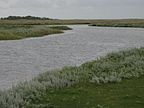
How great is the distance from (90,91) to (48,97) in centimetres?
181

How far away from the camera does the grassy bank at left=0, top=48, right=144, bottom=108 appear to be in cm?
1108

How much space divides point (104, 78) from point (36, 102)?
5062 millimetres

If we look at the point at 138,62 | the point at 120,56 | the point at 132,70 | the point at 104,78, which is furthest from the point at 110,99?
the point at 120,56

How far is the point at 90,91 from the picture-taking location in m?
13.3

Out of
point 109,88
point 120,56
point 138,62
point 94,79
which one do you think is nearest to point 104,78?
point 94,79

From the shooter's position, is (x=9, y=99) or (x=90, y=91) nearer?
(x=9, y=99)

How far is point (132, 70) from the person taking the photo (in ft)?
59.5

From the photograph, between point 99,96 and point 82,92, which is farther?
point 82,92

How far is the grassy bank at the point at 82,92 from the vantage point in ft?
36.3

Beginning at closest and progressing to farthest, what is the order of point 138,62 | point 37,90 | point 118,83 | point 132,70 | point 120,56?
point 37,90 < point 118,83 < point 132,70 < point 138,62 < point 120,56

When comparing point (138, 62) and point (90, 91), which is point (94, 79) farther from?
point (138, 62)

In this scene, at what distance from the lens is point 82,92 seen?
1316cm

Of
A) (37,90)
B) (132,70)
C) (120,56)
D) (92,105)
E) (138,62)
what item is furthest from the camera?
(120,56)

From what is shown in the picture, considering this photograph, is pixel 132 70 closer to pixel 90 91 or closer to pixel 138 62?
pixel 138 62
